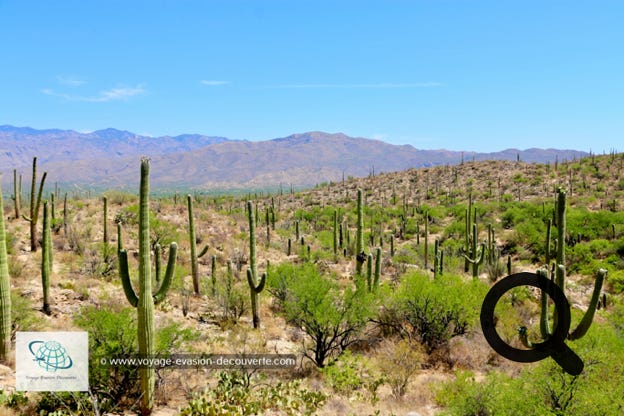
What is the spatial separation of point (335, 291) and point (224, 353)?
3.80 m

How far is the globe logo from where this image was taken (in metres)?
8.44

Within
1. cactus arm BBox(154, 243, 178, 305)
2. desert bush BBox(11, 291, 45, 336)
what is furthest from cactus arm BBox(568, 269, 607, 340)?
desert bush BBox(11, 291, 45, 336)

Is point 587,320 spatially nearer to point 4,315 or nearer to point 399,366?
point 399,366

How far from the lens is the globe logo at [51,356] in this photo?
8.44m

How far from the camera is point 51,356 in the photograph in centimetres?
862

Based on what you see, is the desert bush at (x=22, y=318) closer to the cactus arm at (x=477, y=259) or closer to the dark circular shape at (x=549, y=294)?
the dark circular shape at (x=549, y=294)

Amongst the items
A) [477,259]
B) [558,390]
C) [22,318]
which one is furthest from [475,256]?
Answer: [22,318]

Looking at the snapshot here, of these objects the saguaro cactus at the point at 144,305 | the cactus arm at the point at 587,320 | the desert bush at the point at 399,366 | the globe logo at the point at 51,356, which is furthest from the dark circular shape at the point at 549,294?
the globe logo at the point at 51,356

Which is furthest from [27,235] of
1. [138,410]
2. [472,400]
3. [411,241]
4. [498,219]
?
[498,219]

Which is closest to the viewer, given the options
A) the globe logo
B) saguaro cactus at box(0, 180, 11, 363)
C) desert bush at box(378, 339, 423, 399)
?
the globe logo

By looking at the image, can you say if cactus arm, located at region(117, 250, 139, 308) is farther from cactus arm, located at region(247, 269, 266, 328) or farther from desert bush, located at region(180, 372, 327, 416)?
cactus arm, located at region(247, 269, 266, 328)

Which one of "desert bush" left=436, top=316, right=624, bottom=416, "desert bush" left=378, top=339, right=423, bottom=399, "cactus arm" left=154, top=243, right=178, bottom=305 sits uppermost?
"cactus arm" left=154, top=243, right=178, bottom=305

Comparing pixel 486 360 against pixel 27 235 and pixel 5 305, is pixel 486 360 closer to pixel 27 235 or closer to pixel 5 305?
pixel 5 305

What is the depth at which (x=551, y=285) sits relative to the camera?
878 cm
